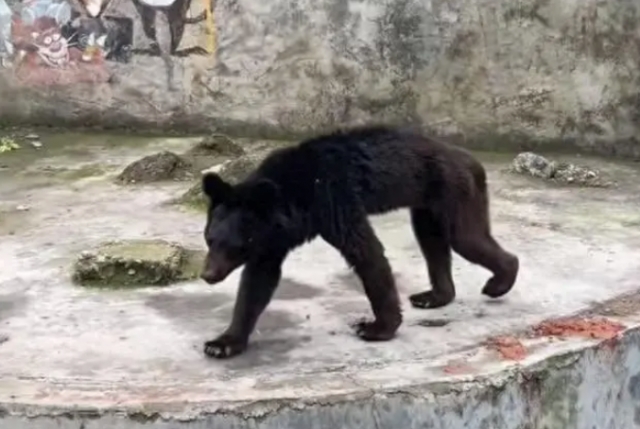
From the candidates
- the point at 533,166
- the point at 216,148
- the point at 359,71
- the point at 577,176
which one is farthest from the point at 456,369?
the point at 359,71

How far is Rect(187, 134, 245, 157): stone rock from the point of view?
797cm

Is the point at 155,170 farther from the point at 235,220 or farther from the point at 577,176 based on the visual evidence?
the point at 235,220

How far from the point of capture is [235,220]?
13.8 ft

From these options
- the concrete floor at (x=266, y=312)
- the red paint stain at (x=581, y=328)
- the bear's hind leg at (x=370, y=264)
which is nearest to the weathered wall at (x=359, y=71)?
the concrete floor at (x=266, y=312)

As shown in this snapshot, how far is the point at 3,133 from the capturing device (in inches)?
356

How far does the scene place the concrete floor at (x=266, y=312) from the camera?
13.6 ft

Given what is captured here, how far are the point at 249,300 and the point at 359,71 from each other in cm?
442

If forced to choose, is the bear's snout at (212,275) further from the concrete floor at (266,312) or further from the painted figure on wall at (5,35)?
the painted figure on wall at (5,35)

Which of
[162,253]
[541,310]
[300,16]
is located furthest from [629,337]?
[300,16]

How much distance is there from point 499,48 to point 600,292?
3.48 meters

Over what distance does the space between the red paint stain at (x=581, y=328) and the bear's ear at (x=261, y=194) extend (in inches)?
47.4

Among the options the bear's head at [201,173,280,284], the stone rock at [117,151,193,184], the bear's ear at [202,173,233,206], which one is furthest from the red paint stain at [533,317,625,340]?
the stone rock at [117,151,193,184]

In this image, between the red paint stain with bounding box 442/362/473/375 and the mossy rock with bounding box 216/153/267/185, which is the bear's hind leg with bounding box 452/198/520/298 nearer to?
the red paint stain with bounding box 442/362/473/375

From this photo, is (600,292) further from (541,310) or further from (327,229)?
(327,229)
